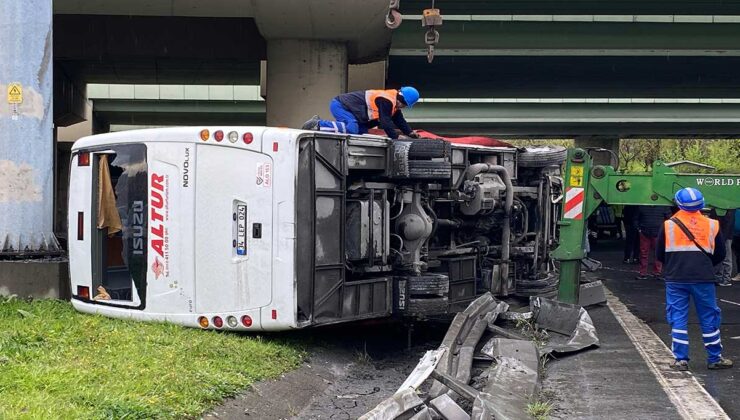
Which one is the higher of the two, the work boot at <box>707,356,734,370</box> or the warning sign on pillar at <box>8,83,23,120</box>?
the warning sign on pillar at <box>8,83,23,120</box>

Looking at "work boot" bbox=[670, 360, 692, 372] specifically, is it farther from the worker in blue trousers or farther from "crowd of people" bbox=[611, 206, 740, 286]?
"crowd of people" bbox=[611, 206, 740, 286]

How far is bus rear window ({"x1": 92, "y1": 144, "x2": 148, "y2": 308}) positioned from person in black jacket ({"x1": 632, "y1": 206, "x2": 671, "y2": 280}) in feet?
34.1

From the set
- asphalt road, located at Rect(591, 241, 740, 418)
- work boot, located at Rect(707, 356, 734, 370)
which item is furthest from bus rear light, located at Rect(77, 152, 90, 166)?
work boot, located at Rect(707, 356, 734, 370)

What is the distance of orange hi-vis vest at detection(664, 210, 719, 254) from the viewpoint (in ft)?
25.1

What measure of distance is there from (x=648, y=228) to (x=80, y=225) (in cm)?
1071

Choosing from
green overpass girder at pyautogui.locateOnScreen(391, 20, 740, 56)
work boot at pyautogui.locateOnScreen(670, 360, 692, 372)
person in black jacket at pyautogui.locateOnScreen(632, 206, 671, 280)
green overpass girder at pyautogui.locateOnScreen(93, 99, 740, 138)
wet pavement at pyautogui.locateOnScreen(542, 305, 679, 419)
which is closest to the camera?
wet pavement at pyautogui.locateOnScreen(542, 305, 679, 419)

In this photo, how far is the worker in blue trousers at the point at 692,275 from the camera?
24.6 feet

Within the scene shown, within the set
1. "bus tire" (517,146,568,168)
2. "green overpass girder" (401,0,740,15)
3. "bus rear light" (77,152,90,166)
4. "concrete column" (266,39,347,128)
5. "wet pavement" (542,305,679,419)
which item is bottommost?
"wet pavement" (542,305,679,419)

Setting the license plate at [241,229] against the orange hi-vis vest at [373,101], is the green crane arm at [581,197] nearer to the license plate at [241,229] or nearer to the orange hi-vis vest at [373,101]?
the orange hi-vis vest at [373,101]

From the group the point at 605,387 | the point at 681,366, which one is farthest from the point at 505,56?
the point at 605,387

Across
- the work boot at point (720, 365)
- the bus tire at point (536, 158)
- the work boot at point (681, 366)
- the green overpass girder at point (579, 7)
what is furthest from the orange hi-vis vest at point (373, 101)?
the green overpass girder at point (579, 7)

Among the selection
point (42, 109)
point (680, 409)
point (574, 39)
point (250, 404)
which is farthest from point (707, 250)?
point (574, 39)

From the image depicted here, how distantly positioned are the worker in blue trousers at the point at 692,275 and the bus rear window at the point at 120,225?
484 centimetres

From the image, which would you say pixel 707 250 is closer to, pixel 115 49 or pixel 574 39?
pixel 574 39
